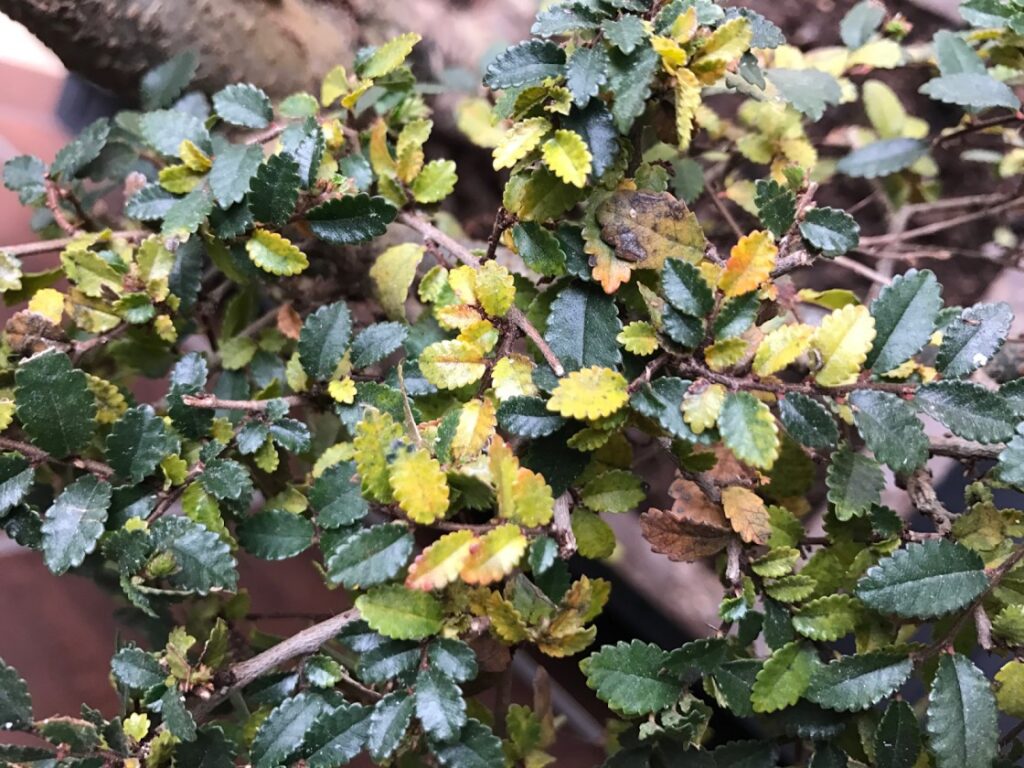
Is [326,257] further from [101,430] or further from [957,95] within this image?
[957,95]

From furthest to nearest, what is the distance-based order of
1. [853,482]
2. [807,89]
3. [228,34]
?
[228,34] → [807,89] → [853,482]

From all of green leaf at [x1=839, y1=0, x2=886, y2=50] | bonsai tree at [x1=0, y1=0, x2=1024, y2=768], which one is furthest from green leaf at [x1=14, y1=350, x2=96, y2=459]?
green leaf at [x1=839, y1=0, x2=886, y2=50]

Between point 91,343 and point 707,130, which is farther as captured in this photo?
point 707,130

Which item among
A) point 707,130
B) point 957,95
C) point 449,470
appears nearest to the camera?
point 449,470

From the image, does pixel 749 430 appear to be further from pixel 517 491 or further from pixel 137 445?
pixel 137 445

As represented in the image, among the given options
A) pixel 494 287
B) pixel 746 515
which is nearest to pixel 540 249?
pixel 494 287

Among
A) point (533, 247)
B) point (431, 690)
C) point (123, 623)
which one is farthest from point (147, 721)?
point (533, 247)

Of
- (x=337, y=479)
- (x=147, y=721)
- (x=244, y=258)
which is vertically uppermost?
(x=244, y=258)
